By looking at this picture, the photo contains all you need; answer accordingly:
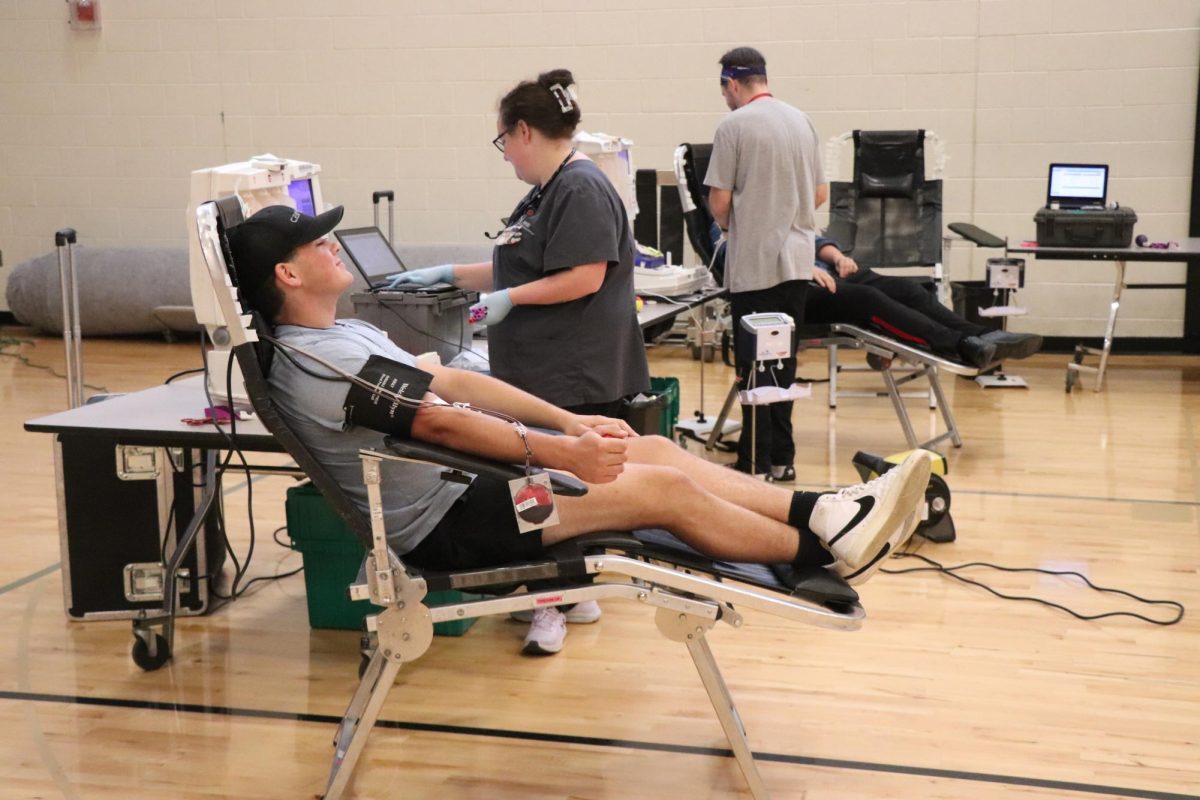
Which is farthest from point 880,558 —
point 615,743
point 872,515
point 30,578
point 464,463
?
point 30,578

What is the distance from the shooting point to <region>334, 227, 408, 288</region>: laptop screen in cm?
364

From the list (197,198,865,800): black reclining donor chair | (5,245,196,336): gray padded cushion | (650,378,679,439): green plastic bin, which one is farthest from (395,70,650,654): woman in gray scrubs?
(5,245,196,336): gray padded cushion

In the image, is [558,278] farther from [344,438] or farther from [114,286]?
[114,286]

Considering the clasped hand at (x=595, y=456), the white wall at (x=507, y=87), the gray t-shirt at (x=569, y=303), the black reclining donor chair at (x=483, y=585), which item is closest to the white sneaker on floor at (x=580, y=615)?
the gray t-shirt at (x=569, y=303)

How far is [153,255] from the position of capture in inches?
316

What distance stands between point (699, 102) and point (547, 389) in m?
4.83

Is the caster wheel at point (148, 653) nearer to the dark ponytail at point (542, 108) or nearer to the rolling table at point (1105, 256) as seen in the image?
the dark ponytail at point (542, 108)

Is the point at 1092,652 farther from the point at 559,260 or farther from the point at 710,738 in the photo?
the point at 559,260

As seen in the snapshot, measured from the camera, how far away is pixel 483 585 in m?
2.41

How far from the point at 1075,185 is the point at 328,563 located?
16.0ft

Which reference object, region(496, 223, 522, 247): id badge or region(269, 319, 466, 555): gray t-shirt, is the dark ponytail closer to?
region(496, 223, 522, 247): id badge

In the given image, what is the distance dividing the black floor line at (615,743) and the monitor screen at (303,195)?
1.40 m

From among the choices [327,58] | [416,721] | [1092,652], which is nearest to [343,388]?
[416,721]

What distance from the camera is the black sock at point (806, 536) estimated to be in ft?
8.33
